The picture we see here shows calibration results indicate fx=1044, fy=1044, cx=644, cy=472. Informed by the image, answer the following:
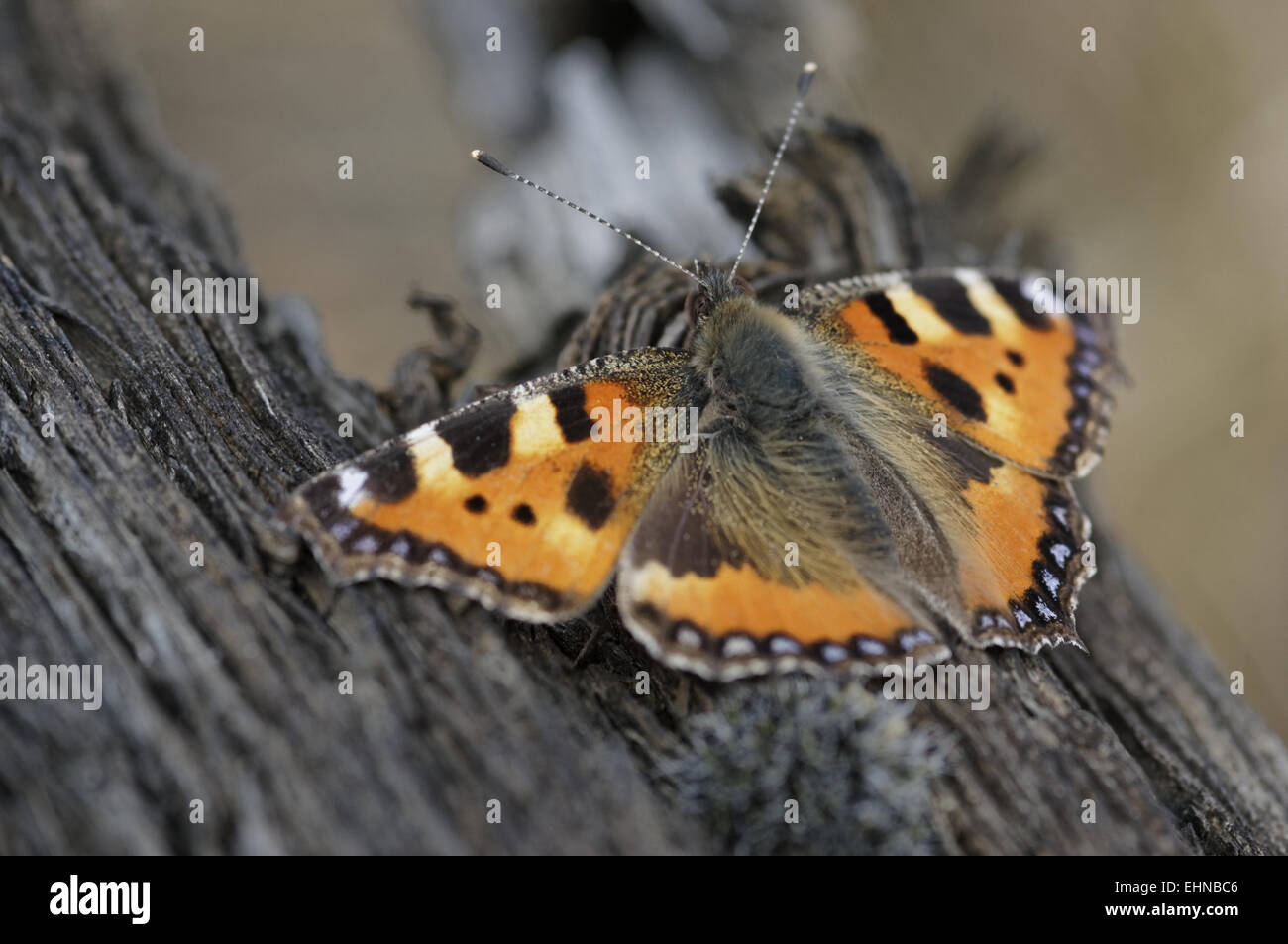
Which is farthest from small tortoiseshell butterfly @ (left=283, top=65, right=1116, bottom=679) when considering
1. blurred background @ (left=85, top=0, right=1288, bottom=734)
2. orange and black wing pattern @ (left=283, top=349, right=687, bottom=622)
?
blurred background @ (left=85, top=0, right=1288, bottom=734)

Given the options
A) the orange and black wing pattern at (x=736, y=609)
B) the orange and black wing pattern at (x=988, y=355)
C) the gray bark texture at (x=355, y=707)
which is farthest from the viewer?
the orange and black wing pattern at (x=988, y=355)

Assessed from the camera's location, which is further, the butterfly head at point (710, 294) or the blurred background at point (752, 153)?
the blurred background at point (752, 153)

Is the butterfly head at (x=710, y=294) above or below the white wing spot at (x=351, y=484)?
above

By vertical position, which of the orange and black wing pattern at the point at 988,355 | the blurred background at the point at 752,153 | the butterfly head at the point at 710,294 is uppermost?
the blurred background at the point at 752,153

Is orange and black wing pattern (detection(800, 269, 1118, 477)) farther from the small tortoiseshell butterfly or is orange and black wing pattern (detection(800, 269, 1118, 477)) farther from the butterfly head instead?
the butterfly head

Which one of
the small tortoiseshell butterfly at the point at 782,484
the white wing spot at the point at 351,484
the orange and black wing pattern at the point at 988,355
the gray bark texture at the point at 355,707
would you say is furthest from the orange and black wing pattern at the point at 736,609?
the orange and black wing pattern at the point at 988,355

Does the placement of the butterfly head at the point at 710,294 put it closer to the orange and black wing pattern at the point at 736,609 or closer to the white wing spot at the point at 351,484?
the orange and black wing pattern at the point at 736,609

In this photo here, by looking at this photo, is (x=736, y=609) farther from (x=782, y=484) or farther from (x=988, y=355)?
(x=988, y=355)
